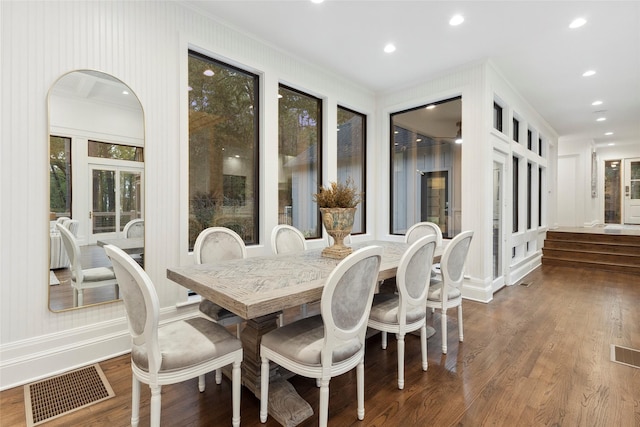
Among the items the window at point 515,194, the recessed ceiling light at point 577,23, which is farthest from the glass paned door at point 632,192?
the recessed ceiling light at point 577,23

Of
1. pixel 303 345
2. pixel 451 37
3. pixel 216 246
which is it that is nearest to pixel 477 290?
pixel 451 37

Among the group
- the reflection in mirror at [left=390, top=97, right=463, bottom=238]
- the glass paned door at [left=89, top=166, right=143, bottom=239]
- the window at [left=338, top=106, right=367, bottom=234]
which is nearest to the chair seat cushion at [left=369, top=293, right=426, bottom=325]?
the glass paned door at [left=89, top=166, right=143, bottom=239]

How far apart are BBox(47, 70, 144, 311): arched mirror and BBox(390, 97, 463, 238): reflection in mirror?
3.92 m

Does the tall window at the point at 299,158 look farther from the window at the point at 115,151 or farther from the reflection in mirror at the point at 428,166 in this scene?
the window at the point at 115,151

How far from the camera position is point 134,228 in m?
2.72

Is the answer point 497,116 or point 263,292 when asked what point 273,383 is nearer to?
point 263,292

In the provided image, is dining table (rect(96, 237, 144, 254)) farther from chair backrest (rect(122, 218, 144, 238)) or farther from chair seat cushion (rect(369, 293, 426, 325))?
chair seat cushion (rect(369, 293, 426, 325))

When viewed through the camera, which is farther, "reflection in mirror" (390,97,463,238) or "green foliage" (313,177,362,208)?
"reflection in mirror" (390,97,463,238)

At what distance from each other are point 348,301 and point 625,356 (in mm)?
2683

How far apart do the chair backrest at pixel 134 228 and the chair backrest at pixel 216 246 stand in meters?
0.52

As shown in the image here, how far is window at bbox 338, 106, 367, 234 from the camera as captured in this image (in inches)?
198

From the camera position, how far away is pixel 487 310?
371cm

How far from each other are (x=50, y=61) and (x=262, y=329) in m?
2.51

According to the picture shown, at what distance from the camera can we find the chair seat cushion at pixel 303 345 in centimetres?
161
